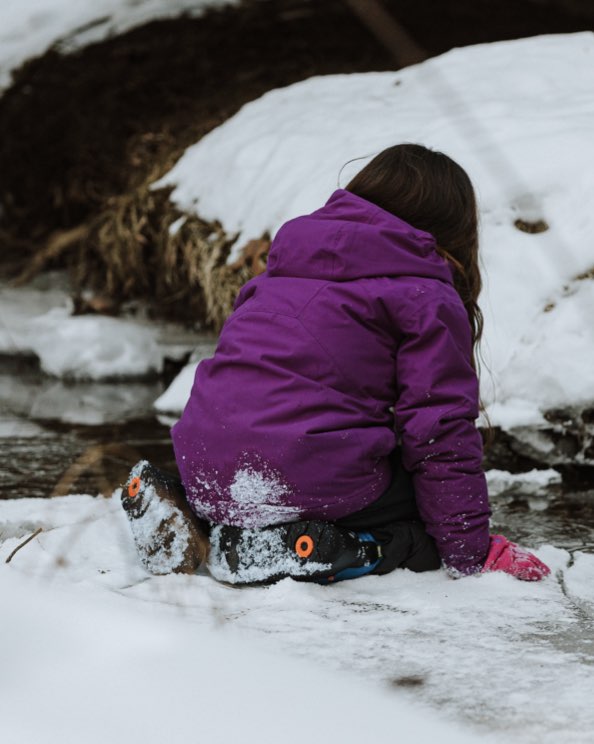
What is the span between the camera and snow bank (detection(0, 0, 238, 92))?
20.2 ft

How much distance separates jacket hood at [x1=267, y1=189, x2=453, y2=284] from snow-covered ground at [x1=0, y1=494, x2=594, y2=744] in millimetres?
737

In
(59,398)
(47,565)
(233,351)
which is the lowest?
(59,398)

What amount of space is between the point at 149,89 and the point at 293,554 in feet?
18.0

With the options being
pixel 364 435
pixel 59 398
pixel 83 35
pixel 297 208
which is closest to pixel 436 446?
pixel 364 435

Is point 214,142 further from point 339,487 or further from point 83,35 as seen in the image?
point 339,487

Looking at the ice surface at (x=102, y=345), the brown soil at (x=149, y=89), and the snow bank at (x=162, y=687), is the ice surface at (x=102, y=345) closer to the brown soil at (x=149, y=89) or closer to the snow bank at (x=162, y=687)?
the brown soil at (x=149, y=89)

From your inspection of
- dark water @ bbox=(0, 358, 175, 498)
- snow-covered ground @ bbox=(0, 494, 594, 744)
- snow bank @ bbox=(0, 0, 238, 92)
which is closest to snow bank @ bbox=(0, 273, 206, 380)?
dark water @ bbox=(0, 358, 175, 498)

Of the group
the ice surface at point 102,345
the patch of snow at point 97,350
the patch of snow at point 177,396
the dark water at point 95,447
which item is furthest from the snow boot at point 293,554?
the patch of snow at point 97,350

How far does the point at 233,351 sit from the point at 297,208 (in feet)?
7.53

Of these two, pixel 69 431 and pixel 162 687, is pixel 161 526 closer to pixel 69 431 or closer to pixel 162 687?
pixel 162 687

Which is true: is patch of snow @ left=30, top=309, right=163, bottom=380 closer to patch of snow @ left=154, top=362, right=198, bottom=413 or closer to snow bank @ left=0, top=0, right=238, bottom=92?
patch of snow @ left=154, top=362, right=198, bottom=413

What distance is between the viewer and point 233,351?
222 centimetres

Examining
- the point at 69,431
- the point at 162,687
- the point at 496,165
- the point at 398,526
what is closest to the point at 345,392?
the point at 398,526

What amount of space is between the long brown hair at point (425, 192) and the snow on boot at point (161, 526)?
82 centimetres
